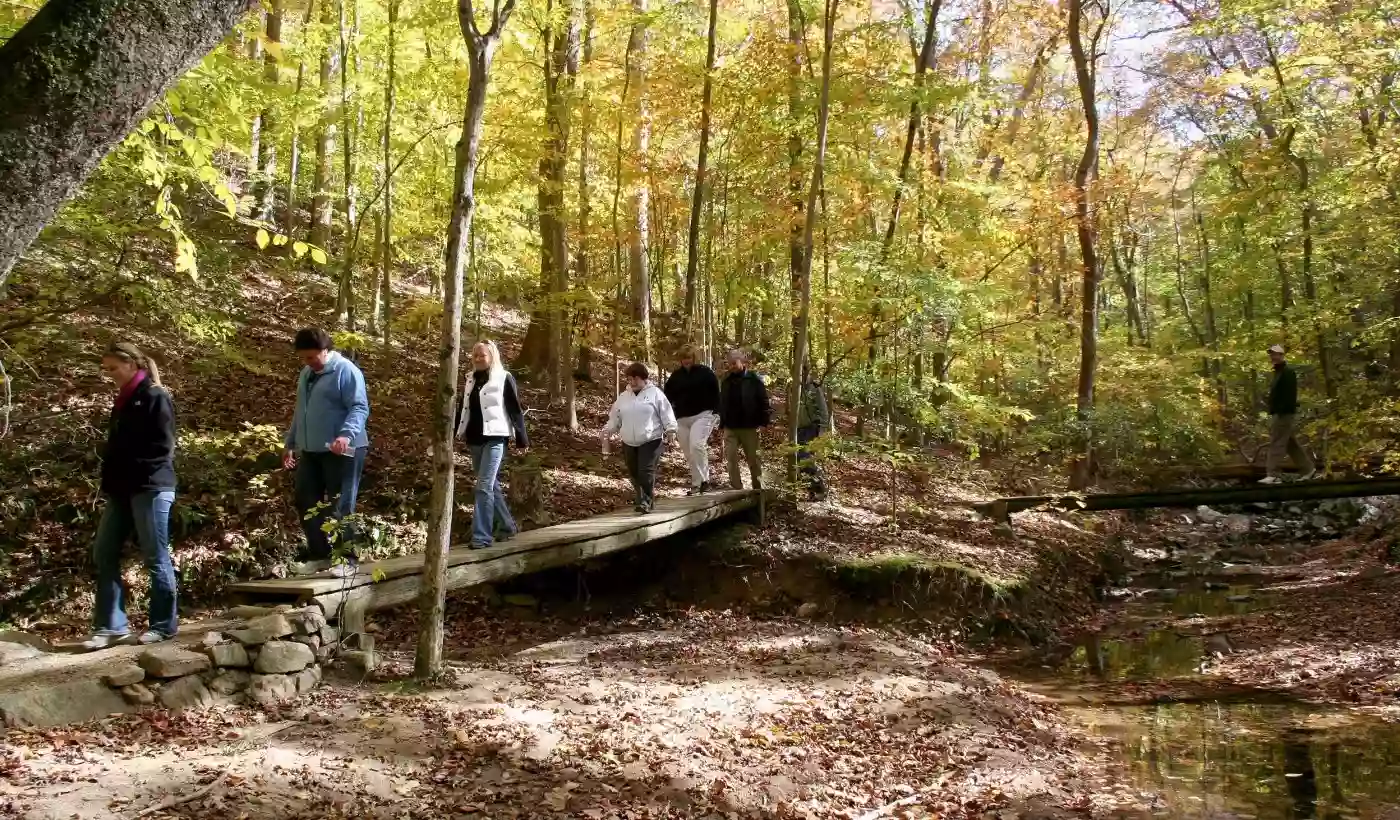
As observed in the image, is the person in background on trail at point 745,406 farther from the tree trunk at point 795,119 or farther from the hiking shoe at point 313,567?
the hiking shoe at point 313,567

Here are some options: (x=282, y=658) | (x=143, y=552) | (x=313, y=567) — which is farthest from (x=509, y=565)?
(x=143, y=552)

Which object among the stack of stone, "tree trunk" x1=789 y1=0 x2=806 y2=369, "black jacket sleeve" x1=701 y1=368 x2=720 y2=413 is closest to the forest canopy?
"tree trunk" x1=789 y1=0 x2=806 y2=369

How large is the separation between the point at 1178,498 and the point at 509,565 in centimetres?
970

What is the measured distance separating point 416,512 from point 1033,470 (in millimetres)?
12001

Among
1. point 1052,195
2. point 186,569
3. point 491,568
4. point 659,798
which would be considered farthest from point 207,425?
point 1052,195

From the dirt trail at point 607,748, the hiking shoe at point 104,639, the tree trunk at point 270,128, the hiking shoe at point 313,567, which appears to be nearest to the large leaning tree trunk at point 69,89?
the dirt trail at point 607,748

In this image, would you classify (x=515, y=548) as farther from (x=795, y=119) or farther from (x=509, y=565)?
(x=795, y=119)

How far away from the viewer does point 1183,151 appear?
26859mm

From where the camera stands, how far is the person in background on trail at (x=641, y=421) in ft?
29.7

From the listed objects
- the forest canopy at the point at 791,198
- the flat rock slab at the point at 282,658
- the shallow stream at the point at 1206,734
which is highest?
the forest canopy at the point at 791,198

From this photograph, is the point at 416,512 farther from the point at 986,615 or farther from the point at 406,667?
the point at 986,615

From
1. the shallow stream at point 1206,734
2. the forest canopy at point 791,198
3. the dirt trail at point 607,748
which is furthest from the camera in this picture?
the forest canopy at point 791,198

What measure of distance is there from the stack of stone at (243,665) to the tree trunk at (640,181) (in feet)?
25.2

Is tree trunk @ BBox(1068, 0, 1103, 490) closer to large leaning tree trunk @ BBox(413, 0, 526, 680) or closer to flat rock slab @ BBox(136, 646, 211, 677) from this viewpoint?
large leaning tree trunk @ BBox(413, 0, 526, 680)
